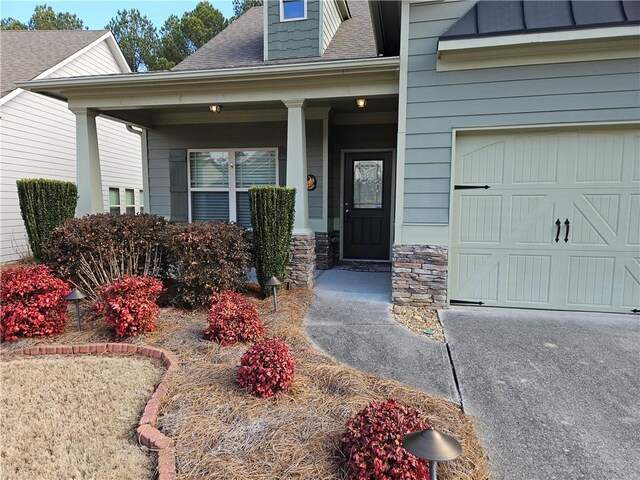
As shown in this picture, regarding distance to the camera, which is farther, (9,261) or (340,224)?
(9,261)

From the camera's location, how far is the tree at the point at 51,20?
19.9 metres

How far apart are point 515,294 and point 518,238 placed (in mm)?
684

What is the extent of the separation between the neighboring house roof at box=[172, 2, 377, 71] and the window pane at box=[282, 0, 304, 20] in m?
0.76

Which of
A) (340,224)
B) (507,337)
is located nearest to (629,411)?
(507,337)

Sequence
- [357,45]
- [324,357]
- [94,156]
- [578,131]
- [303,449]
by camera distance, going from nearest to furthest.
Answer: [303,449], [324,357], [578,131], [94,156], [357,45]

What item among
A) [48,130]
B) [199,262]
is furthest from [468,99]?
[48,130]

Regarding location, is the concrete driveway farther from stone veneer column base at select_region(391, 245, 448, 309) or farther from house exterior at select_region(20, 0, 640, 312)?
house exterior at select_region(20, 0, 640, 312)

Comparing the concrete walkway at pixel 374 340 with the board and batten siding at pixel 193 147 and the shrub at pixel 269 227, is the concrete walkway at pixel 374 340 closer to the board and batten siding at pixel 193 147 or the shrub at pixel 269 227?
the shrub at pixel 269 227

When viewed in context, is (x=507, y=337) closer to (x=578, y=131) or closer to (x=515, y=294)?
(x=515, y=294)

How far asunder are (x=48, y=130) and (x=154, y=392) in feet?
31.0

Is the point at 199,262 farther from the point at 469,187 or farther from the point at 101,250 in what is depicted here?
the point at 469,187

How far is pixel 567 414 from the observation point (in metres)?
2.33

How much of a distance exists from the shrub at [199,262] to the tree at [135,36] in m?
17.7

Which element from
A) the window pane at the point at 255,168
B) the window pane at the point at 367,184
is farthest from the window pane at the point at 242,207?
the window pane at the point at 367,184
